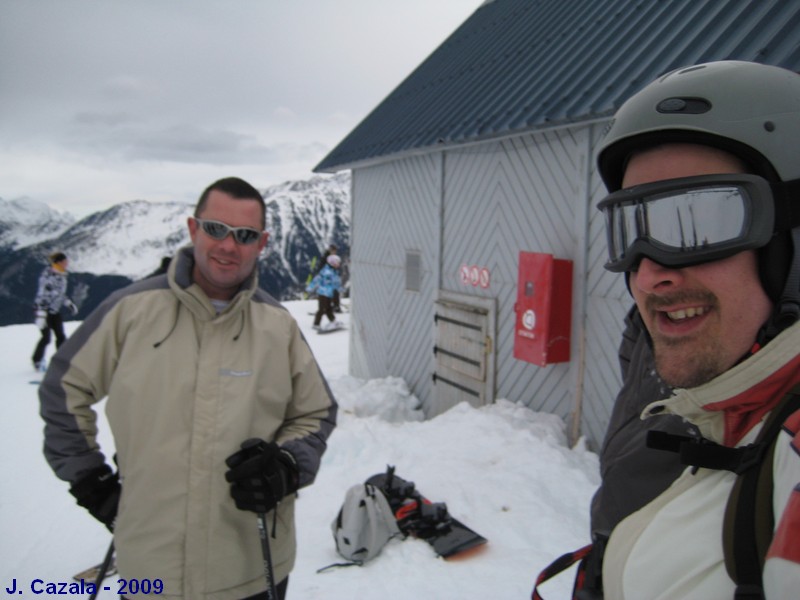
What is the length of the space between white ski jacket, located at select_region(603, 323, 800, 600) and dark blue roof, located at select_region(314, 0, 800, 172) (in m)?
4.00

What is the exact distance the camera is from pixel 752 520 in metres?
0.91

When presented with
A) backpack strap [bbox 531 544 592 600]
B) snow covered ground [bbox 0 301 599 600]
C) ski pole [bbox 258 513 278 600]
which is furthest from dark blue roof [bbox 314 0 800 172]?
ski pole [bbox 258 513 278 600]

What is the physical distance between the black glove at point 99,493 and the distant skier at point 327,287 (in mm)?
12887

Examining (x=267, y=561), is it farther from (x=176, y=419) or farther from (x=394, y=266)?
(x=394, y=266)

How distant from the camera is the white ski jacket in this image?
2.74 feet

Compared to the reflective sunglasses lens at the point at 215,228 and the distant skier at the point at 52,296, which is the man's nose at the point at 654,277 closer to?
the reflective sunglasses lens at the point at 215,228

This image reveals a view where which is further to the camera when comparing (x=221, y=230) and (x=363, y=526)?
(x=363, y=526)

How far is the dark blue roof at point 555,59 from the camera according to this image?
4.66m

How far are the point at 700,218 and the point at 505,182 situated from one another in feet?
19.5

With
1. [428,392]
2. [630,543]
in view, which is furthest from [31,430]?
[630,543]

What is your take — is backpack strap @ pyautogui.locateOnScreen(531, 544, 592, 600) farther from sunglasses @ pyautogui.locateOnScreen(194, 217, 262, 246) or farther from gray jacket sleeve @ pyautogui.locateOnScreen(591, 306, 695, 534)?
sunglasses @ pyautogui.locateOnScreen(194, 217, 262, 246)

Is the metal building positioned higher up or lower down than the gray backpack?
higher up

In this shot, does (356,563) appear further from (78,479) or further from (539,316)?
(539,316)

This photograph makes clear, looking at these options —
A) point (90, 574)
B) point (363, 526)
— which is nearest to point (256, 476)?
point (363, 526)
